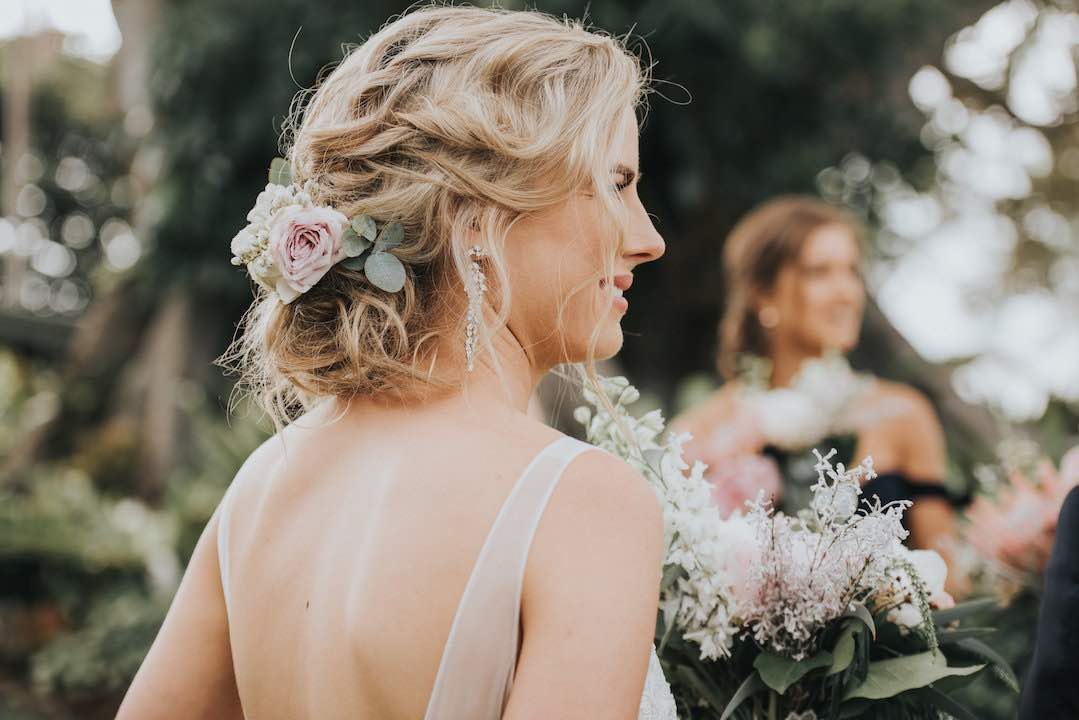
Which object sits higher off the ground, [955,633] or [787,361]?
[955,633]

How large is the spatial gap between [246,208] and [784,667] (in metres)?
7.15

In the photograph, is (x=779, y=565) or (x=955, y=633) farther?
(x=955, y=633)

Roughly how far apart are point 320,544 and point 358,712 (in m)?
0.25

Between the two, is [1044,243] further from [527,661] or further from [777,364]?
[527,661]

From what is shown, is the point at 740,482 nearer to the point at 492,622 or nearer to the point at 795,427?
the point at 795,427

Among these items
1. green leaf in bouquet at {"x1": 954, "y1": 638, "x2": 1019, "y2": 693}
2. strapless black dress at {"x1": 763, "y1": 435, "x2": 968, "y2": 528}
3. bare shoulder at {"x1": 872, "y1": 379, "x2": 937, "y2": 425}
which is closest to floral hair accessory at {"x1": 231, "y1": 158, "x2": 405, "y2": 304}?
green leaf in bouquet at {"x1": 954, "y1": 638, "x2": 1019, "y2": 693}

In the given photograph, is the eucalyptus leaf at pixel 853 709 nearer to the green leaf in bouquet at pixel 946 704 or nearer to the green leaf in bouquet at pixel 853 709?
the green leaf in bouquet at pixel 853 709

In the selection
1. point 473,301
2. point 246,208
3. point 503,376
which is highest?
point 473,301

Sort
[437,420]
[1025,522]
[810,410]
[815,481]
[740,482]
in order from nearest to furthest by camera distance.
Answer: [437,420] → [1025,522] → [740,482] → [815,481] → [810,410]

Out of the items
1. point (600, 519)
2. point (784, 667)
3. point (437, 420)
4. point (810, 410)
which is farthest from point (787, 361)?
point (600, 519)

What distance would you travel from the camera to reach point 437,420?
1.56 metres

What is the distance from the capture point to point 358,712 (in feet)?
4.73

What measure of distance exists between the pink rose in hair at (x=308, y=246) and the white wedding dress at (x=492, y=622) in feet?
1.57

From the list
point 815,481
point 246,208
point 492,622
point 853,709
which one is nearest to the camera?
point 492,622
